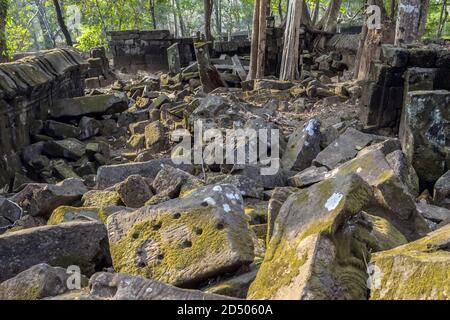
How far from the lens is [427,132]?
16.8 feet

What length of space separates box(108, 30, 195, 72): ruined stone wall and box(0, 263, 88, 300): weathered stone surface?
610 inches

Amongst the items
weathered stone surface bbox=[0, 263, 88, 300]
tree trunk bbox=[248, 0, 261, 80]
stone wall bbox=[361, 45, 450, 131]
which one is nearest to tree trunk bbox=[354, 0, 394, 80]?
tree trunk bbox=[248, 0, 261, 80]

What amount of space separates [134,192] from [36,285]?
161cm

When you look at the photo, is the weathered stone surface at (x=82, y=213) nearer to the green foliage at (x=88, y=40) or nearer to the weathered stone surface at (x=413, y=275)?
the weathered stone surface at (x=413, y=275)

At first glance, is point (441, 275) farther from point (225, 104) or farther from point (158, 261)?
point (225, 104)

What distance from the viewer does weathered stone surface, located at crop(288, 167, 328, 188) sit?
14.0 feet

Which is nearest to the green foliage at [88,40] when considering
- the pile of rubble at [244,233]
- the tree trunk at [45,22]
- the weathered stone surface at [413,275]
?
the tree trunk at [45,22]

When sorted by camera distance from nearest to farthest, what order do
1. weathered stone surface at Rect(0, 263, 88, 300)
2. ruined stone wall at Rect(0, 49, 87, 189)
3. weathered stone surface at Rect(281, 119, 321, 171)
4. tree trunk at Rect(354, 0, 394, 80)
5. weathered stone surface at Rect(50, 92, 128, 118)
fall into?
1. weathered stone surface at Rect(0, 263, 88, 300)
2. weathered stone surface at Rect(281, 119, 321, 171)
3. ruined stone wall at Rect(0, 49, 87, 189)
4. weathered stone surface at Rect(50, 92, 128, 118)
5. tree trunk at Rect(354, 0, 394, 80)

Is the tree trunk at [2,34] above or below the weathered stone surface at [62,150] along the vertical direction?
above

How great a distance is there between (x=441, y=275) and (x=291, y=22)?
10.8 meters

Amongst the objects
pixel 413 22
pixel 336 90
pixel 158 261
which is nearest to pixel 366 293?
pixel 158 261

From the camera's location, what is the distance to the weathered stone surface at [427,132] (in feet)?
16.0

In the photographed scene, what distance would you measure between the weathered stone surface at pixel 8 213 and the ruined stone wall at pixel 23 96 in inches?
53.2

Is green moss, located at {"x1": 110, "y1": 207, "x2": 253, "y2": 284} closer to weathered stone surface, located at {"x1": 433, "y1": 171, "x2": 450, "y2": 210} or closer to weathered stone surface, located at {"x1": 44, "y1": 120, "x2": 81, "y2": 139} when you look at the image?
weathered stone surface, located at {"x1": 433, "y1": 171, "x2": 450, "y2": 210}
